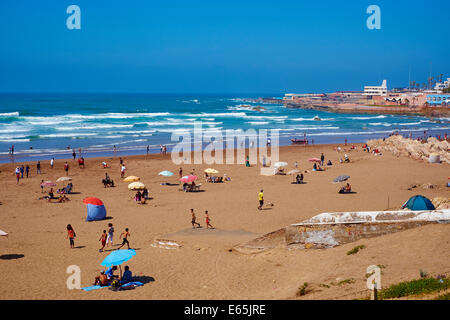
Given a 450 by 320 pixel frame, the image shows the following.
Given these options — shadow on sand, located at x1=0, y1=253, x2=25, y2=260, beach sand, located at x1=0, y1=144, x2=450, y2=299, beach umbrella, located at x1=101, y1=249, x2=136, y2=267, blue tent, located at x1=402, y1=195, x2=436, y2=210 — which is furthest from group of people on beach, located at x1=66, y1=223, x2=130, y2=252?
blue tent, located at x1=402, y1=195, x2=436, y2=210

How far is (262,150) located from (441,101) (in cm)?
7574

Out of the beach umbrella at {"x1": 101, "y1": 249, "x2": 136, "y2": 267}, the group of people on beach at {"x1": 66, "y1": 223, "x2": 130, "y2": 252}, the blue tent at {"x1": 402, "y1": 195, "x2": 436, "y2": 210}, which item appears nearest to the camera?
the beach umbrella at {"x1": 101, "y1": 249, "x2": 136, "y2": 267}

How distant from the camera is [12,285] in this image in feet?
33.8

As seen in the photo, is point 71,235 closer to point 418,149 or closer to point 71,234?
point 71,234

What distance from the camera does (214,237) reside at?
13.9 metres

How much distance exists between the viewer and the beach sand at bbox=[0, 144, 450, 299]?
949cm

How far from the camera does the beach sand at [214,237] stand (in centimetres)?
949

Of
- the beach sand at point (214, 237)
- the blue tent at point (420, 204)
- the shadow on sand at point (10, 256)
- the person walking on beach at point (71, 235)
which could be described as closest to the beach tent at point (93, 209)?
the beach sand at point (214, 237)

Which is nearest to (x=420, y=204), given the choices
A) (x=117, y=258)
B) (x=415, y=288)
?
(x=415, y=288)

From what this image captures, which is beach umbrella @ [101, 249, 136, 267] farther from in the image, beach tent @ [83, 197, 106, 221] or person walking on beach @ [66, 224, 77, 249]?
beach tent @ [83, 197, 106, 221]

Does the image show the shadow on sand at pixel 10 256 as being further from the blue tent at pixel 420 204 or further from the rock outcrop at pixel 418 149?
the rock outcrop at pixel 418 149

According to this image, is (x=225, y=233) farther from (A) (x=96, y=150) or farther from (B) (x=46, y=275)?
(A) (x=96, y=150)

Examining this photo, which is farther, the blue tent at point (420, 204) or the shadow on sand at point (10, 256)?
the blue tent at point (420, 204)

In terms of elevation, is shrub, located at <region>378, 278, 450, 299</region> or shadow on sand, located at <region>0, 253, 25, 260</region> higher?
shrub, located at <region>378, 278, 450, 299</region>
